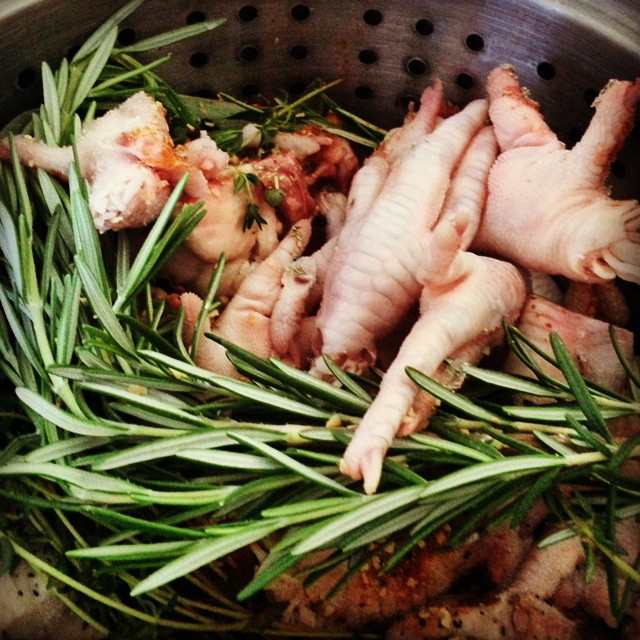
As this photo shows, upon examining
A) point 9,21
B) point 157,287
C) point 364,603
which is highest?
point 9,21

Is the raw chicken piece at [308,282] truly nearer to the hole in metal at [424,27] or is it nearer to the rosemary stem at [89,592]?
the hole in metal at [424,27]

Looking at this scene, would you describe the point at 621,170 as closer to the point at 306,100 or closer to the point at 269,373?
the point at 306,100

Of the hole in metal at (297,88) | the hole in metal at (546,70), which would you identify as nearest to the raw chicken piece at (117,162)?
the hole in metal at (297,88)

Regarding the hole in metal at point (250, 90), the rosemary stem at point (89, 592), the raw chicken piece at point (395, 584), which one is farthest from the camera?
the hole in metal at point (250, 90)

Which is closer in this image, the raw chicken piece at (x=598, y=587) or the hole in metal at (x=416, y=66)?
the raw chicken piece at (x=598, y=587)

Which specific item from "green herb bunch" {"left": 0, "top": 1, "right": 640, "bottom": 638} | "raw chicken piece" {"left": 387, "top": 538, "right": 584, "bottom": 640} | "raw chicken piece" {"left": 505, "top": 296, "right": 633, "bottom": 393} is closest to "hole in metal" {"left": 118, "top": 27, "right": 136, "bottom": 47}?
"green herb bunch" {"left": 0, "top": 1, "right": 640, "bottom": 638}

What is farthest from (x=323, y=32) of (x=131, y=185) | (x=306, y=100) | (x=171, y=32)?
(x=131, y=185)
